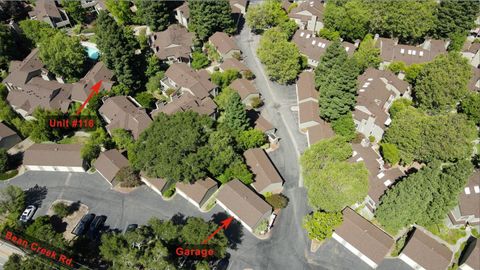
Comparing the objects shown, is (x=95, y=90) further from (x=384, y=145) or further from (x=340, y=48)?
(x=384, y=145)

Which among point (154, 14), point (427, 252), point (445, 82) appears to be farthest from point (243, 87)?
point (427, 252)

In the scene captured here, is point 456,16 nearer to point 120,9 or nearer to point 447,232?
point 447,232

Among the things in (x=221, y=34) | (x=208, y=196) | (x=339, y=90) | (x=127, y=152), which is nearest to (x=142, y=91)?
(x=127, y=152)

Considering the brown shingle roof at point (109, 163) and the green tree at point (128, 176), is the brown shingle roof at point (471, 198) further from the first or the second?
the brown shingle roof at point (109, 163)

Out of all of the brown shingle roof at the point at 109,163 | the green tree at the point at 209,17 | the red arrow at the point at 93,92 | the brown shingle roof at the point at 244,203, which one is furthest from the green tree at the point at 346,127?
the red arrow at the point at 93,92

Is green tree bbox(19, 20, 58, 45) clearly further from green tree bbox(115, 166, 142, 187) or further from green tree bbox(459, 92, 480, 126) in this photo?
green tree bbox(459, 92, 480, 126)

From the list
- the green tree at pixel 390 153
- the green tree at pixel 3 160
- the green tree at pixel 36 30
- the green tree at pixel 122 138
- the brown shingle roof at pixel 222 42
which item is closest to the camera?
the green tree at pixel 390 153
